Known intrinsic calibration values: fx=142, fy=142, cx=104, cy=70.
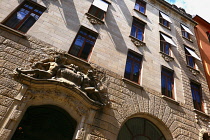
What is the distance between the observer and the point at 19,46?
6.80 m

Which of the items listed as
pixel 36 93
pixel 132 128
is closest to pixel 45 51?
pixel 36 93

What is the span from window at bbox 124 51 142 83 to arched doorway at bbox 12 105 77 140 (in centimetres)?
433

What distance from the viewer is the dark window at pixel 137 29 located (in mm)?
11398

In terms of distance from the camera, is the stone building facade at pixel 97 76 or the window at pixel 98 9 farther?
the window at pixel 98 9

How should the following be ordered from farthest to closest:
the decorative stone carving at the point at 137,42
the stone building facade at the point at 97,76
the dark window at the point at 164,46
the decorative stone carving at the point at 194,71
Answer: the dark window at the point at 164,46 → the decorative stone carving at the point at 194,71 → the decorative stone carving at the point at 137,42 → the stone building facade at the point at 97,76

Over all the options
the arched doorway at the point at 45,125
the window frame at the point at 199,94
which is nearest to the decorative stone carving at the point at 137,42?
the window frame at the point at 199,94

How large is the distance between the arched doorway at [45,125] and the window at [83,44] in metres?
3.25

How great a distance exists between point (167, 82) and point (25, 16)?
10.0 meters

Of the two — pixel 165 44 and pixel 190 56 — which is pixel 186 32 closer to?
pixel 190 56

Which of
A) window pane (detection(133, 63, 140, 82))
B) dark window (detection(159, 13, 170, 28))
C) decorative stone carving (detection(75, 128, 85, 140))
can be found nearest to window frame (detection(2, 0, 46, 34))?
decorative stone carving (detection(75, 128, 85, 140))

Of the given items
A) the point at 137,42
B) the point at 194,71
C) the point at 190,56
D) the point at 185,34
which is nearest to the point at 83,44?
the point at 137,42

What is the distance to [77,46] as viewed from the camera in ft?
27.8

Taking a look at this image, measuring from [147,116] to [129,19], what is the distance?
777cm

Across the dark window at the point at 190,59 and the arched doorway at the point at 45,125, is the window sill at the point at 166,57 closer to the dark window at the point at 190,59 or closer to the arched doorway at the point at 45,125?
the dark window at the point at 190,59
